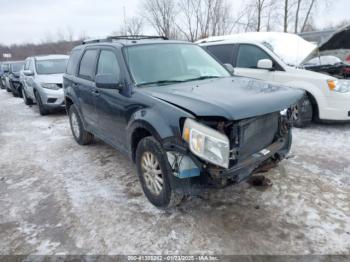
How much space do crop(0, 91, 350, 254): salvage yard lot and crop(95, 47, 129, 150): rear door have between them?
2.00 ft

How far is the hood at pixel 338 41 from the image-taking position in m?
7.09

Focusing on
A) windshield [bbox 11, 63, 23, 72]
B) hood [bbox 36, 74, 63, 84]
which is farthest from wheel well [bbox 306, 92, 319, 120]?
windshield [bbox 11, 63, 23, 72]

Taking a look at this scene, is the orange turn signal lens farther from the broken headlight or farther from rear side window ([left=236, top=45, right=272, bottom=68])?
the broken headlight

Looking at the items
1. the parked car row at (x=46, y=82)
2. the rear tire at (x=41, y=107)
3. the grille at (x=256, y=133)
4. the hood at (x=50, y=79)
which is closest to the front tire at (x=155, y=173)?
the grille at (x=256, y=133)

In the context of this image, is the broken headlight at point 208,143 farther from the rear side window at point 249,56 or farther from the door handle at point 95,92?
the rear side window at point 249,56

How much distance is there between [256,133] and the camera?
8.64 feet

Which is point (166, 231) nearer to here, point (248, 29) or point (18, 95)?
point (18, 95)

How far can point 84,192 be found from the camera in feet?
11.4

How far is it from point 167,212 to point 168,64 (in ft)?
6.12

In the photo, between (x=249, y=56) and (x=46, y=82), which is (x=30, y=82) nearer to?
(x=46, y=82)

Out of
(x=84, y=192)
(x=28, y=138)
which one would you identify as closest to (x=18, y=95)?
(x=28, y=138)

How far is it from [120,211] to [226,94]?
1.72m

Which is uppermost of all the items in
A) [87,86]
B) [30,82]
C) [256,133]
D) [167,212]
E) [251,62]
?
[251,62]

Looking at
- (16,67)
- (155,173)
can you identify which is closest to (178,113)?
(155,173)
